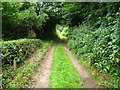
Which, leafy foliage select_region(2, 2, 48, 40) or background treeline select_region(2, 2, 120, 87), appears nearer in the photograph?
background treeline select_region(2, 2, 120, 87)

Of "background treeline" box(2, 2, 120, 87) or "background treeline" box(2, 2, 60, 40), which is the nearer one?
"background treeline" box(2, 2, 120, 87)

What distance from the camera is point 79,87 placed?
11.3 ft

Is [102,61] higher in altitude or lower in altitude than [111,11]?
lower

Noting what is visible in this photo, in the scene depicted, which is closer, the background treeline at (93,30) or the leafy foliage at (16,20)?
the background treeline at (93,30)

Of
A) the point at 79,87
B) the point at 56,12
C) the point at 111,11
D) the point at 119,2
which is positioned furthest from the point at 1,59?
the point at 56,12

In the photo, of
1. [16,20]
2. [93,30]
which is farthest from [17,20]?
[93,30]

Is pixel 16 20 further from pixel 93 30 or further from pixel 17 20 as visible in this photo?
pixel 93 30

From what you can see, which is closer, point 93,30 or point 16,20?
point 93,30

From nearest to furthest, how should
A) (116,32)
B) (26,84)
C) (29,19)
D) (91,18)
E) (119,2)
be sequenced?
(26,84), (116,32), (119,2), (91,18), (29,19)

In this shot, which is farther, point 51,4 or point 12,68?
point 51,4

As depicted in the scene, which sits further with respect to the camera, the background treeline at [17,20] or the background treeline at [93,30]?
the background treeline at [17,20]

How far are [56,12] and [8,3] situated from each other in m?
10.9

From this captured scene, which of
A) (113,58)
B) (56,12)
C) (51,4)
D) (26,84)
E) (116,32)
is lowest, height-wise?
(26,84)

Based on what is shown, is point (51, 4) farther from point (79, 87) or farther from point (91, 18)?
point (79, 87)
